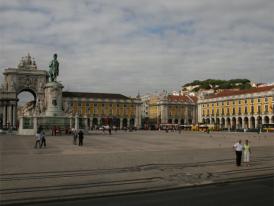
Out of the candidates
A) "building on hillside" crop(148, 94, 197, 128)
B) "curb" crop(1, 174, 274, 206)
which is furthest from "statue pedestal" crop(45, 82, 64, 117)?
"building on hillside" crop(148, 94, 197, 128)

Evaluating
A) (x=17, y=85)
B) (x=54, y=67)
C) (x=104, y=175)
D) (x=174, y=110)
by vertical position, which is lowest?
(x=104, y=175)

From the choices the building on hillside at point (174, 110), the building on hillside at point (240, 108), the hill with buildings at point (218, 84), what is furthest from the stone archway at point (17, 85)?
the hill with buildings at point (218, 84)

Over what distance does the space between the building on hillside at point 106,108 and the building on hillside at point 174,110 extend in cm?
879

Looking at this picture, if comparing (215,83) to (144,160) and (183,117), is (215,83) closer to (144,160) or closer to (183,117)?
(183,117)

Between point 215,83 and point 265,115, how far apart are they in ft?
216

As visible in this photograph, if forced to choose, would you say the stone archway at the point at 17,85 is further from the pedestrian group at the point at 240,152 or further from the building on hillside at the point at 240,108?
the pedestrian group at the point at 240,152

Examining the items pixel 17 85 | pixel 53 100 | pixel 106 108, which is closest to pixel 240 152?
pixel 53 100

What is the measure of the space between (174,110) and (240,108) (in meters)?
34.7

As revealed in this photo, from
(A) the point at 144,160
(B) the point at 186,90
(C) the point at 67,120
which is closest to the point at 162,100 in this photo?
(B) the point at 186,90

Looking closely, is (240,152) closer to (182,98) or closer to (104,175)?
(104,175)

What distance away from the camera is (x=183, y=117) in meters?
145

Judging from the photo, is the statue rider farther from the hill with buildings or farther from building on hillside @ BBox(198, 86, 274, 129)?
the hill with buildings

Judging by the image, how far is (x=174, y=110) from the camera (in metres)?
144

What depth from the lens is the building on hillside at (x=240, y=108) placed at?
104 metres
